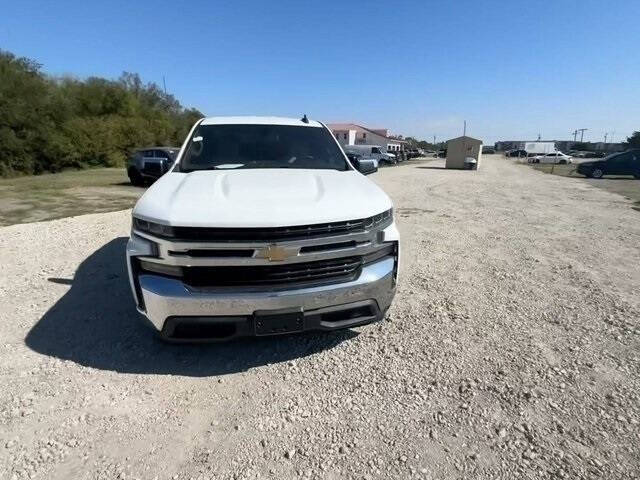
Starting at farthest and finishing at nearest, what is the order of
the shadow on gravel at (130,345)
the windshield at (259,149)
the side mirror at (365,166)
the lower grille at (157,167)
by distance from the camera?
the side mirror at (365,166), the lower grille at (157,167), the windshield at (259,149), the shadow on gravel at (130,345)

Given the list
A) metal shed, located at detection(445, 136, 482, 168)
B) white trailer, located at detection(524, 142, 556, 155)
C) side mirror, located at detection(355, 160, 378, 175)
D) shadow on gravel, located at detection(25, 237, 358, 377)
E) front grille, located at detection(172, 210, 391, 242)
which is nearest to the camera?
front grille, located at detection(172, 210, 391, 242)

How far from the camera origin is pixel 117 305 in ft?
11.5

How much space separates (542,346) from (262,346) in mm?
2279

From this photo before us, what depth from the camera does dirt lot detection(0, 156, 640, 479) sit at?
1.87 m

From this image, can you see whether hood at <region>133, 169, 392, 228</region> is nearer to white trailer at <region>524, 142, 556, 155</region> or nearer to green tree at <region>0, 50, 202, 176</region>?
green tree at <region>0, 50, 202, 176</region>

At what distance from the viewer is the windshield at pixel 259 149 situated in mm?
3506

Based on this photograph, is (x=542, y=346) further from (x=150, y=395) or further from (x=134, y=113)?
(x=134, y=113)

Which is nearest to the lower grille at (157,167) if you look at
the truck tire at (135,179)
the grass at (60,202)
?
the grass at (60,202)

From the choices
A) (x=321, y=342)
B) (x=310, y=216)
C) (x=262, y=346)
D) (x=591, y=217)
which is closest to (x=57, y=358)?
(x=262, y=346)

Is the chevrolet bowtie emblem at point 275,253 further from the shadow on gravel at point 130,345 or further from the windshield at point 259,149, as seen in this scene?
the windshield at point 259,149

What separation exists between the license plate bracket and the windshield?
1659 mm

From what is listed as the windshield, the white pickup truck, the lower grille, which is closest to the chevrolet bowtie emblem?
the white pickup truck

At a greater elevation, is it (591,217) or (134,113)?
(134,113)

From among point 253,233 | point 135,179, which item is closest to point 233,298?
point 253,233
